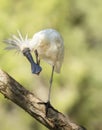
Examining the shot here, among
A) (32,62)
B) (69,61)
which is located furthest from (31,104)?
(69,61)

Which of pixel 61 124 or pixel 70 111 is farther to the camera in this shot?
pixel 70 111

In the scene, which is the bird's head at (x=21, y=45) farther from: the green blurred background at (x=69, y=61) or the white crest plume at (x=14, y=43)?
the green blurred background at (x=69, y=61)

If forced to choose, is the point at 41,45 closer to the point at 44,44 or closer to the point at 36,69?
the point at 44,44

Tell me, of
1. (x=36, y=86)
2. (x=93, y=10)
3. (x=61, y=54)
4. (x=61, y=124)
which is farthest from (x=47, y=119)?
(x=93, y=10)

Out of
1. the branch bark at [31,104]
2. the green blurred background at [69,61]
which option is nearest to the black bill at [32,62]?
the branch bark at [31,104]

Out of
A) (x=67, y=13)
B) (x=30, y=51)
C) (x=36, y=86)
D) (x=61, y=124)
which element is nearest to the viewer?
(x=30, y=51)

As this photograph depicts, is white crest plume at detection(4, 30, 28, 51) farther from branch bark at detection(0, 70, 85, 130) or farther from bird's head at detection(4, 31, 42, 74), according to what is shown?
branch bark at detection(0, 70, 85, 130)

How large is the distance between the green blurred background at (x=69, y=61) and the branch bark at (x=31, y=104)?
2862 mm

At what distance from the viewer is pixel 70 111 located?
20.0 ft

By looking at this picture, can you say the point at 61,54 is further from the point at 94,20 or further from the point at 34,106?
the point at 94,20

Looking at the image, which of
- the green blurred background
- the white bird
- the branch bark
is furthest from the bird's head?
the green blurred background

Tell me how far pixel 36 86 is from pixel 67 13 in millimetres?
823

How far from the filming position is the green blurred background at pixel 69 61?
232 inches

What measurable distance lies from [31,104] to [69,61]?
3.26 metres
